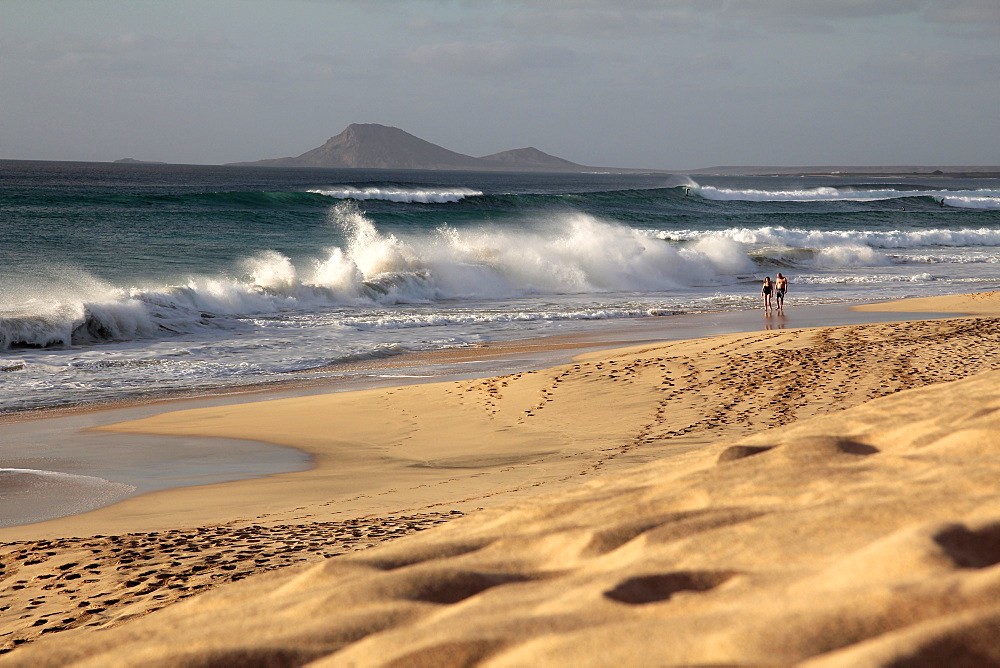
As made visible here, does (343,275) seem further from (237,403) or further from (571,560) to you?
(571,560)

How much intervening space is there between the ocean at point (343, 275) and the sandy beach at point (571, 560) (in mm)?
6180

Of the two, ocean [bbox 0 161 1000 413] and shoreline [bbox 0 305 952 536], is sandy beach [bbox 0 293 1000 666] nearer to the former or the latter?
shoreline [bbox 0 305 952 536]

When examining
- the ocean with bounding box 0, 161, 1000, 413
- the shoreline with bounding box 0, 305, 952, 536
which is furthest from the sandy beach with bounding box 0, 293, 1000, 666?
the ocean with bounding box 0, 161, 1000, 413

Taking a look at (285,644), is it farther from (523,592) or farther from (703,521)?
(703,521)

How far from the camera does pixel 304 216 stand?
37031mm

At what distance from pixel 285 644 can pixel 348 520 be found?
2980mm

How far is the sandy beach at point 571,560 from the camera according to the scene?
178 centimetres

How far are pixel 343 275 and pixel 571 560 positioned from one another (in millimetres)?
19935

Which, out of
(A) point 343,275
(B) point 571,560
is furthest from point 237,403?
(A) point 343,275

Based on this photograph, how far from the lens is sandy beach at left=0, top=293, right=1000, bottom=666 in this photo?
69.9 inches

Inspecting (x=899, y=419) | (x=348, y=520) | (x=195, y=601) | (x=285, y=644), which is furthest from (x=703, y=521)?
(x=348, y=520)

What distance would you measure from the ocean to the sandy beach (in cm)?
618

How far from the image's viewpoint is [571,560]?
8.20ft

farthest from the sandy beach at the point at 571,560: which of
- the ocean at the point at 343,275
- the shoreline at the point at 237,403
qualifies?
the ocean at the point at 343,275
